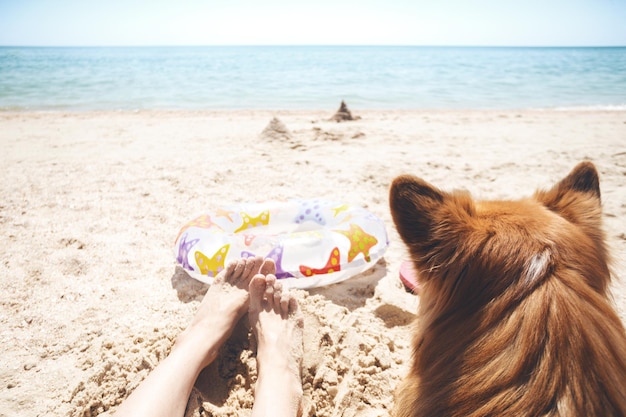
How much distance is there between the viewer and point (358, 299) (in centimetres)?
277

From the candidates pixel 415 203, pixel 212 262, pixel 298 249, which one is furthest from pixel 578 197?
pixel 212 262

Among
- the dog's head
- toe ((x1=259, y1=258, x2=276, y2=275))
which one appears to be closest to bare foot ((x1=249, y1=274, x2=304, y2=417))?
toe ((x1=259, y1=258, x2=276, y2=275))

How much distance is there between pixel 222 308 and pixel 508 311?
1.70 metres

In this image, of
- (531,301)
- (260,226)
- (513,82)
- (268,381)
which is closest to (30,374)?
(268,381)

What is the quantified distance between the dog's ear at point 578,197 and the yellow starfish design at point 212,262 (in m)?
2.07

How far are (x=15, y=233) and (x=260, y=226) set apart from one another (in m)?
2.37

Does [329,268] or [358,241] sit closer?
[329,268]

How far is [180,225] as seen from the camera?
3.77 metres

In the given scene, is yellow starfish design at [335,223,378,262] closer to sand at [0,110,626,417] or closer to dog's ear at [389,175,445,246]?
sand at [0,110,626,417]

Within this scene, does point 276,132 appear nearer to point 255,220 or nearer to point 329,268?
point 255,220

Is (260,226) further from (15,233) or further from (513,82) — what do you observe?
(513,82)

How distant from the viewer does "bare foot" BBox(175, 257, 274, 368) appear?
2020mm

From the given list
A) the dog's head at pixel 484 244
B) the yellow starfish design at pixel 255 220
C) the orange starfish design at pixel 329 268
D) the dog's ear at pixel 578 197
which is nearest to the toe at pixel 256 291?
the orange starfish design at pixel 329 268

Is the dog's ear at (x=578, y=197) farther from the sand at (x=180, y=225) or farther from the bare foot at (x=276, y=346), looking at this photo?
the bare foot at (x=276, y=346)
